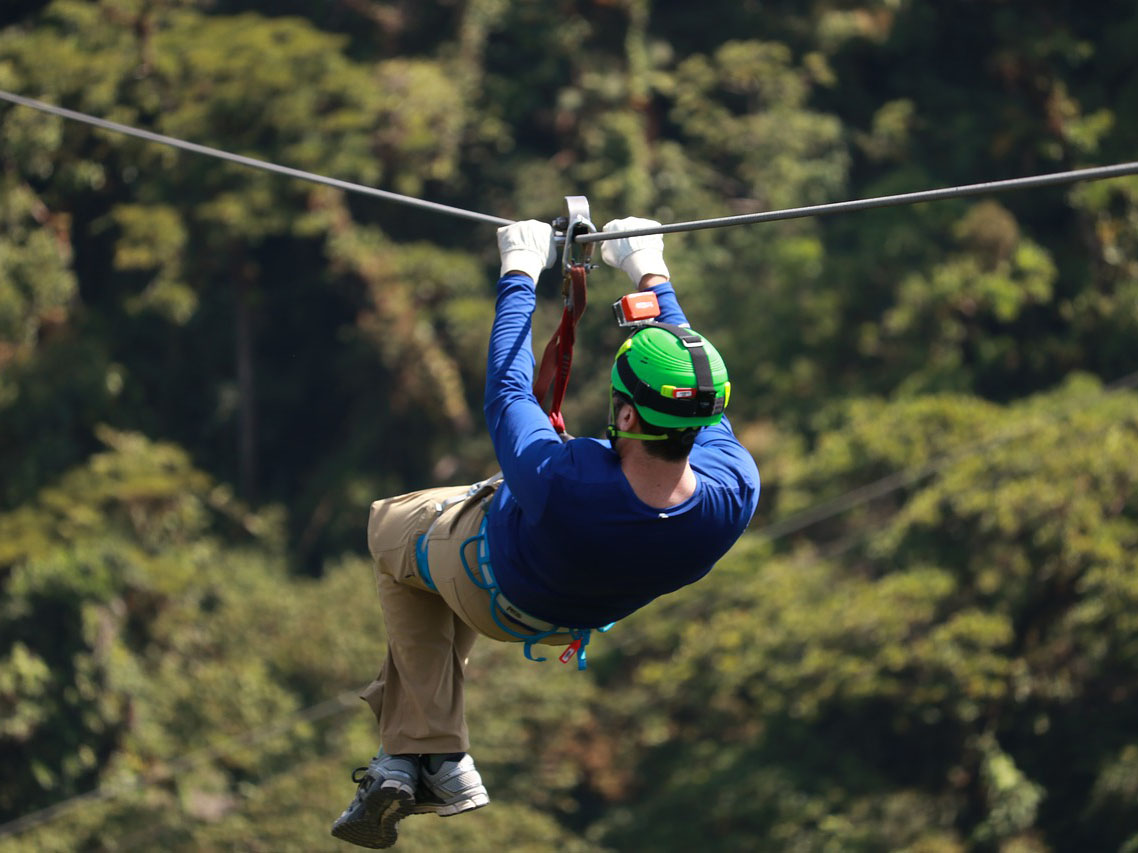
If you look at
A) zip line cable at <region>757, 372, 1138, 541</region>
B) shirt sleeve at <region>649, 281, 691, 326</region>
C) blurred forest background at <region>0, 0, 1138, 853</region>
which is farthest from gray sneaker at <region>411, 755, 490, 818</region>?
zip line cable at <region>757, 372, 1138, 541</region>

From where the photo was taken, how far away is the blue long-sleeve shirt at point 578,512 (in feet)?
9.23

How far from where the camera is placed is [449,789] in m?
3.38

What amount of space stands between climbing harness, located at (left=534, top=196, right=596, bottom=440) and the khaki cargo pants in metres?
0.25

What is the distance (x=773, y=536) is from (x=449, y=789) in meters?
9.96

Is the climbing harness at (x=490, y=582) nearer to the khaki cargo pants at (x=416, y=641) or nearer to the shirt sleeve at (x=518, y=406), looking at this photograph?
the khaki cargo pants at (x=416, y=641)

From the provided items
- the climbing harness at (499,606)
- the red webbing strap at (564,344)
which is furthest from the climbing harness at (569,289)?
the climbing harness at (499,606)

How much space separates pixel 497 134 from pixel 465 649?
41.1 feet

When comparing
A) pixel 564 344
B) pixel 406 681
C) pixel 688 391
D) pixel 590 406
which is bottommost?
pixel 406 681

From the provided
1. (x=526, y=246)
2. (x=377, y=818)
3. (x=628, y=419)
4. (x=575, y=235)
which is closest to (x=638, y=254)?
(x=575, y=235)

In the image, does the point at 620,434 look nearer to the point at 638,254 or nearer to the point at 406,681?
the point at 638,254

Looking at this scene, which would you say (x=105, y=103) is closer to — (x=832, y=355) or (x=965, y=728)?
(x=832, y=355)

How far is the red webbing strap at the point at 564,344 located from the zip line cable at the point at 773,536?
9138 mm

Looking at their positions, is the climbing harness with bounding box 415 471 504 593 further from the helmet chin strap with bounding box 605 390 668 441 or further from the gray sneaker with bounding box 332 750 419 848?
the helmet chin strap with bounding box 605 390 668 441

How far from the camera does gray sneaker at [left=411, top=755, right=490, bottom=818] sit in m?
3.37
